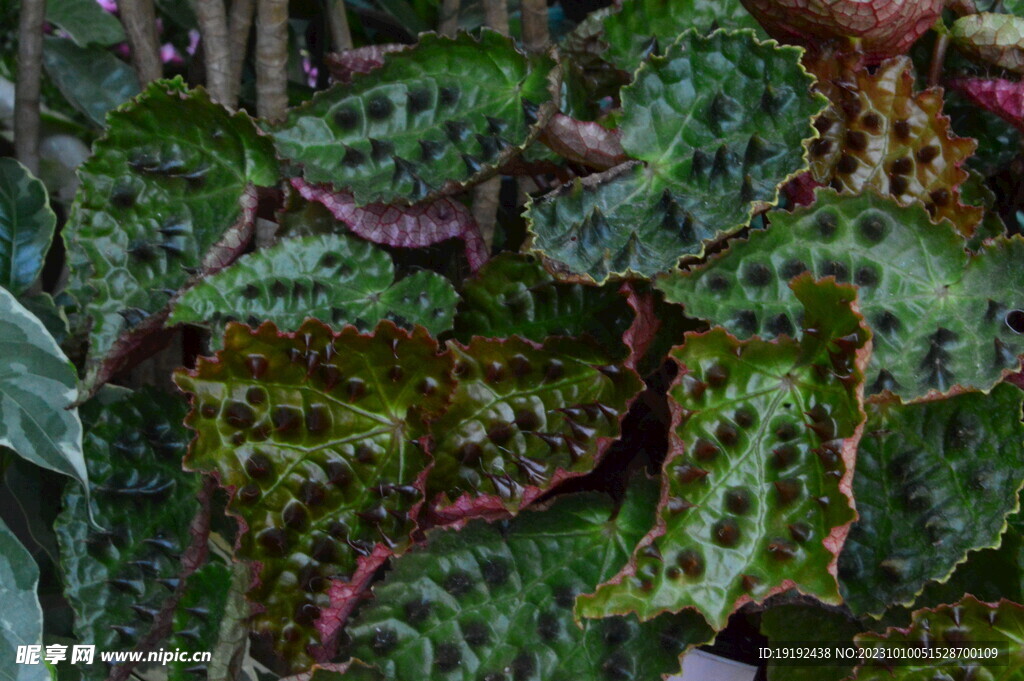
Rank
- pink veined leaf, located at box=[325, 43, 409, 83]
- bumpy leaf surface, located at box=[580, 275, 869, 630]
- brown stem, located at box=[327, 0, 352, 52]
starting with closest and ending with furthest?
bumpy leaf surface, located at box=[580, 275, 869, 630] < pink veined leaf, located at box=[325, 43, 409, 83] < brown stem, located at box=[327, 0, 352, 52]

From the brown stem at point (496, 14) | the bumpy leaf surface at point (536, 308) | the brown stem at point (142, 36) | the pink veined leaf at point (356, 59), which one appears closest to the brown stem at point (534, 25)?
the brown stem at point (496, 14)

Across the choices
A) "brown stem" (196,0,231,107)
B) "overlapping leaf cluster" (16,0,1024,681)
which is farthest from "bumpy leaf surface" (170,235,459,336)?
"brown stem" (196,0,231,107)

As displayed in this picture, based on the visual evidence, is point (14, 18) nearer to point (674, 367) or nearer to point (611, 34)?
point (611, 34)

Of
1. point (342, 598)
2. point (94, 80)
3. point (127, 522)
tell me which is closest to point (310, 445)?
point (342, 598)

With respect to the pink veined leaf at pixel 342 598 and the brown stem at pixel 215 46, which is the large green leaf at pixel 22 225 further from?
the pink veined leaf at pixel 342 598

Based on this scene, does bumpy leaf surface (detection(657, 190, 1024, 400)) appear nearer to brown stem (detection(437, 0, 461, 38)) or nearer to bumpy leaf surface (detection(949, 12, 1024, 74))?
bumpy leaf surface (detection(949, 12, 1024, 74))

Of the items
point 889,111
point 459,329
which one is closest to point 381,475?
point 459,329
